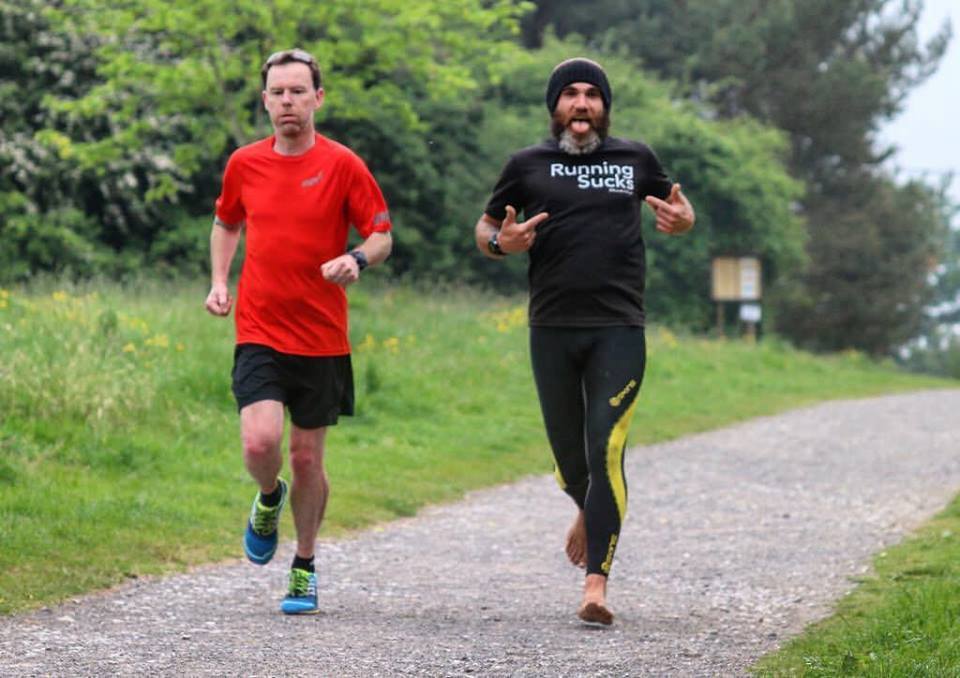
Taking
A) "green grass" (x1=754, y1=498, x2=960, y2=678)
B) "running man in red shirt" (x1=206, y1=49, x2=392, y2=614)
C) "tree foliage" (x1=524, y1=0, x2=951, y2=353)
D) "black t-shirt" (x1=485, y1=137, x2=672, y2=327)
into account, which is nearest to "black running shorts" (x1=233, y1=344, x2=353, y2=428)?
"running man in red shirt" (x1=206, y1=49, x2=392, y2=614)

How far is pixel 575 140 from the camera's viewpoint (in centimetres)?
674

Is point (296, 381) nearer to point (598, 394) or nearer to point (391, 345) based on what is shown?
point (598, 394)

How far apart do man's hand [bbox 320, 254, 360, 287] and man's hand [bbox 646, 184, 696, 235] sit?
1176 mm

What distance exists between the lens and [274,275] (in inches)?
259

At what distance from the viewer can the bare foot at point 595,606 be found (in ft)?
21.2

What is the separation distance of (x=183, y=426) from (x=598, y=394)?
578 centimetres

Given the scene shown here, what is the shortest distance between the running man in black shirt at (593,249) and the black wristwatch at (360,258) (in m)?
0.51

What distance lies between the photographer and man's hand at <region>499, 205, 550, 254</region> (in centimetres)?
654

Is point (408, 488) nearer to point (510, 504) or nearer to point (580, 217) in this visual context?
point (510, 504)

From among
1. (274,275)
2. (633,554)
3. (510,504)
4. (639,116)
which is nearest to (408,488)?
(510,504)

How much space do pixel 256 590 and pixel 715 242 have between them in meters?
33.7

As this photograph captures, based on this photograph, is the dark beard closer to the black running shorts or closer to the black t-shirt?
the black t-shirt

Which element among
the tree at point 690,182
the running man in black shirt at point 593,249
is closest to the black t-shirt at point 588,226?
the running man in black shirt at point 593,249

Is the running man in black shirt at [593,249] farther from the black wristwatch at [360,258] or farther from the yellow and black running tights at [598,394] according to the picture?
the black wristwatch at [360,258]
